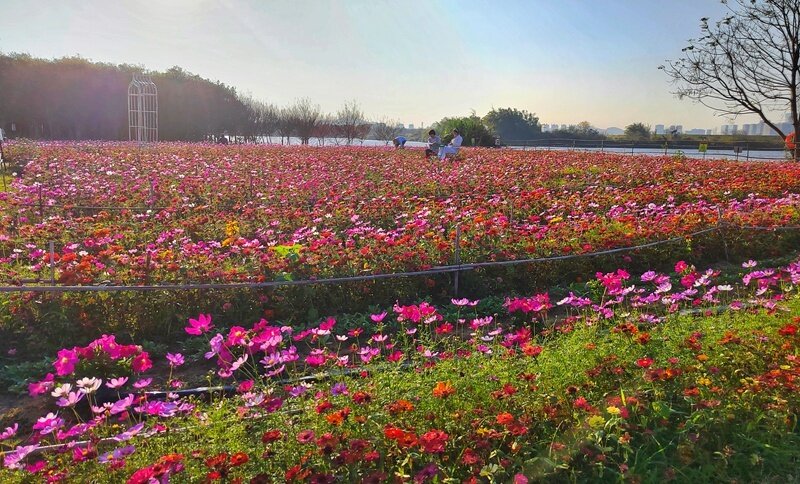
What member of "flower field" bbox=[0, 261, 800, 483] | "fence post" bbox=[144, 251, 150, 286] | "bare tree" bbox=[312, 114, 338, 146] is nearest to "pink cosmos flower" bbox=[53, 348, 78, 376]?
"flower field" bbox=[0, 261, 800, 483]

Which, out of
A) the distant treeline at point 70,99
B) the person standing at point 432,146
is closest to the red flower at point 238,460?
the person standing at point 432,146

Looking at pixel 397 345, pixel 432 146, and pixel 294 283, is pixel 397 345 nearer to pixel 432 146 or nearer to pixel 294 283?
pixel 294 283

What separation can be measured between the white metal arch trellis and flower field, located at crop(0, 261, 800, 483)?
64.4 ft

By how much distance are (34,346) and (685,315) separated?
3.84 meters

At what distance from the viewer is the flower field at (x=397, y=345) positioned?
2.05 metres

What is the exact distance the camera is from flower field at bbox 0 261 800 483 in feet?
6.40

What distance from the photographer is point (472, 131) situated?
107 feet

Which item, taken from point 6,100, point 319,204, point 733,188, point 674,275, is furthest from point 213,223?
point 6,100

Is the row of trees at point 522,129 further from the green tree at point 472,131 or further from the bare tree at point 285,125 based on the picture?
the bare tree at point 285,125

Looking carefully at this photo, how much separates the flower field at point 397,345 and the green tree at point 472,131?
25.0 metres

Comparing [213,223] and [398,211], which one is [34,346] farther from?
[398,211]

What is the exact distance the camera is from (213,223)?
6.21m

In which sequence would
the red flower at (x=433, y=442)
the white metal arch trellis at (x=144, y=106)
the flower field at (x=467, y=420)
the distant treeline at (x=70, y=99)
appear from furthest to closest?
the distant treeline at (x=70, y=99)
the white metal arch trellis at (x=144, y=106)
the flower field at (x=467, y=420)
the red flower at (x=433, y=442)

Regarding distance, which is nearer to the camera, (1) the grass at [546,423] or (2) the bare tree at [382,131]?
(1) the grass at [546,423]
